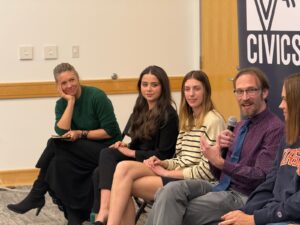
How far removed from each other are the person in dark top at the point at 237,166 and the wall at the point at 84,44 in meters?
3.04

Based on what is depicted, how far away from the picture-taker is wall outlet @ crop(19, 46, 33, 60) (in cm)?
593

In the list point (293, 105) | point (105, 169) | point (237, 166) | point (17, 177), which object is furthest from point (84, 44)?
point (293, 105)

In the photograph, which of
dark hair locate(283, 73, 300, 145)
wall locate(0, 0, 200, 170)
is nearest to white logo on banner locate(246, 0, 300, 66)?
dark hair locate(283, 73, 300, 145)

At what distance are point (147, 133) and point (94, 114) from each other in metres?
0.64

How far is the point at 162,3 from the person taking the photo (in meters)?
6.27

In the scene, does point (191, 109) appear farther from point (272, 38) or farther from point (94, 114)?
point (94, 114)

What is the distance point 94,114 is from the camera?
14.8 ft

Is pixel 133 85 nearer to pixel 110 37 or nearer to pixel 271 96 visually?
pixel 110 37

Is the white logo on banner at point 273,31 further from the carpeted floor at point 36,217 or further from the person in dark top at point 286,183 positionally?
the carpeted floor at point 36,217

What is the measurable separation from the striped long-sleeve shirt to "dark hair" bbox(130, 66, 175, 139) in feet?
0.94

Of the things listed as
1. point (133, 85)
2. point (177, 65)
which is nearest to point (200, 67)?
point (177, 65)

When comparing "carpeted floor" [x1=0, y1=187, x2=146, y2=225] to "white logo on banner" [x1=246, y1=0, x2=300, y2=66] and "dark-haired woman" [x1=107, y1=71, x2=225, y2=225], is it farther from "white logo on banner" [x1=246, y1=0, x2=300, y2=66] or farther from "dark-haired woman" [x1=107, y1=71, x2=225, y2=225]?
"white logo on banner" [x1=246, y1=0, x2=300, y2=66]

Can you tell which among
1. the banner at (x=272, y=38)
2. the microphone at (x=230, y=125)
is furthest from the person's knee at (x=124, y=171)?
the banner at (x=272, y=38)

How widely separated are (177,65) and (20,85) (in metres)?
1.57
